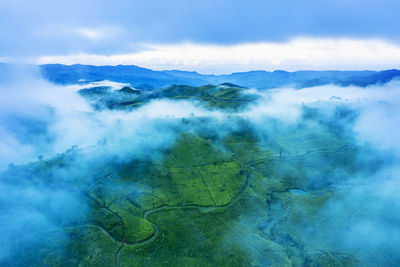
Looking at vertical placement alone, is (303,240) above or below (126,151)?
below

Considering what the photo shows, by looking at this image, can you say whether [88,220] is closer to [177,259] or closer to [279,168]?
[177,259]

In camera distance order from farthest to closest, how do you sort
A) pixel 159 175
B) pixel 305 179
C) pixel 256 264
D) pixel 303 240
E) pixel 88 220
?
pixel 305 179, pixel 159 175, pixel 88 220, pixel 303 240, pixel 256 264

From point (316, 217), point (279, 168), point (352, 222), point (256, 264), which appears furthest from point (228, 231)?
point (279, 168)

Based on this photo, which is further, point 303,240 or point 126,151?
point 126,151

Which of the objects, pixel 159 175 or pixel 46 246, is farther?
pixel 159 175

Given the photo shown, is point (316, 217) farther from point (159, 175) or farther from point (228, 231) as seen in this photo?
point (159, 175)

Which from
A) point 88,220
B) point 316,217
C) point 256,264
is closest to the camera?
point 256,264

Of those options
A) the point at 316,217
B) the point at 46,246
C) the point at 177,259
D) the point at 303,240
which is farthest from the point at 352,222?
the point at 46,246

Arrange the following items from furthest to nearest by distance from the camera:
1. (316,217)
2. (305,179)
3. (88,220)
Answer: (305,179)
(316,217)
(88,220)

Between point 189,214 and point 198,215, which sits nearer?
point 198,215
